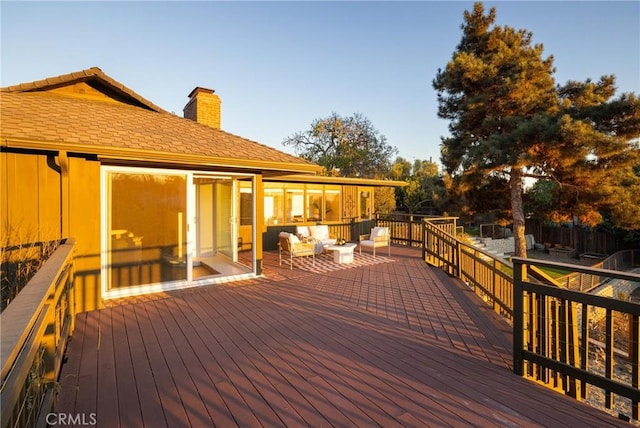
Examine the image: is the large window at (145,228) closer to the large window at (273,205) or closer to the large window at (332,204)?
the large window at (273,205)

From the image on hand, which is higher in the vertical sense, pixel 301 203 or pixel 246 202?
pixel 301 203

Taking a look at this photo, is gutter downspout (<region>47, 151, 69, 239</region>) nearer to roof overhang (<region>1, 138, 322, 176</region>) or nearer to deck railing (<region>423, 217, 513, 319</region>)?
roof overhang (<region>1, 138, 322, 176</region>)

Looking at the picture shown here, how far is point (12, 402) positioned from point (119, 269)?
4.30m

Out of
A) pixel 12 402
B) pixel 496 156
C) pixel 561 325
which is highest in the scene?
pixel 496 156

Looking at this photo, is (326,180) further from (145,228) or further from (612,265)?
(612,265)

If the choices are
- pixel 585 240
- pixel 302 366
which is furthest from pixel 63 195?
pixel 585 240

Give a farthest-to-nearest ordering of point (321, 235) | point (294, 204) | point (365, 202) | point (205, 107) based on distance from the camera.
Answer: point (365, 202), point (294, 204), point (321, 235), point (205, 107)

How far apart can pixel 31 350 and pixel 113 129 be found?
14.3 feet

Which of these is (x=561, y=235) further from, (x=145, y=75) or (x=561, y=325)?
(x=145, y=75)

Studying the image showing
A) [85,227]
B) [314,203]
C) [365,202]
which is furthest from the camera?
[365,202]

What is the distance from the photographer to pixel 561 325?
112 inches

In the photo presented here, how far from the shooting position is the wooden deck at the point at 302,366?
218 centimetres

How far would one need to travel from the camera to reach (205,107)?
762 cm

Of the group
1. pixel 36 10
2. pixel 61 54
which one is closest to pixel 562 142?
pixel 36 10
